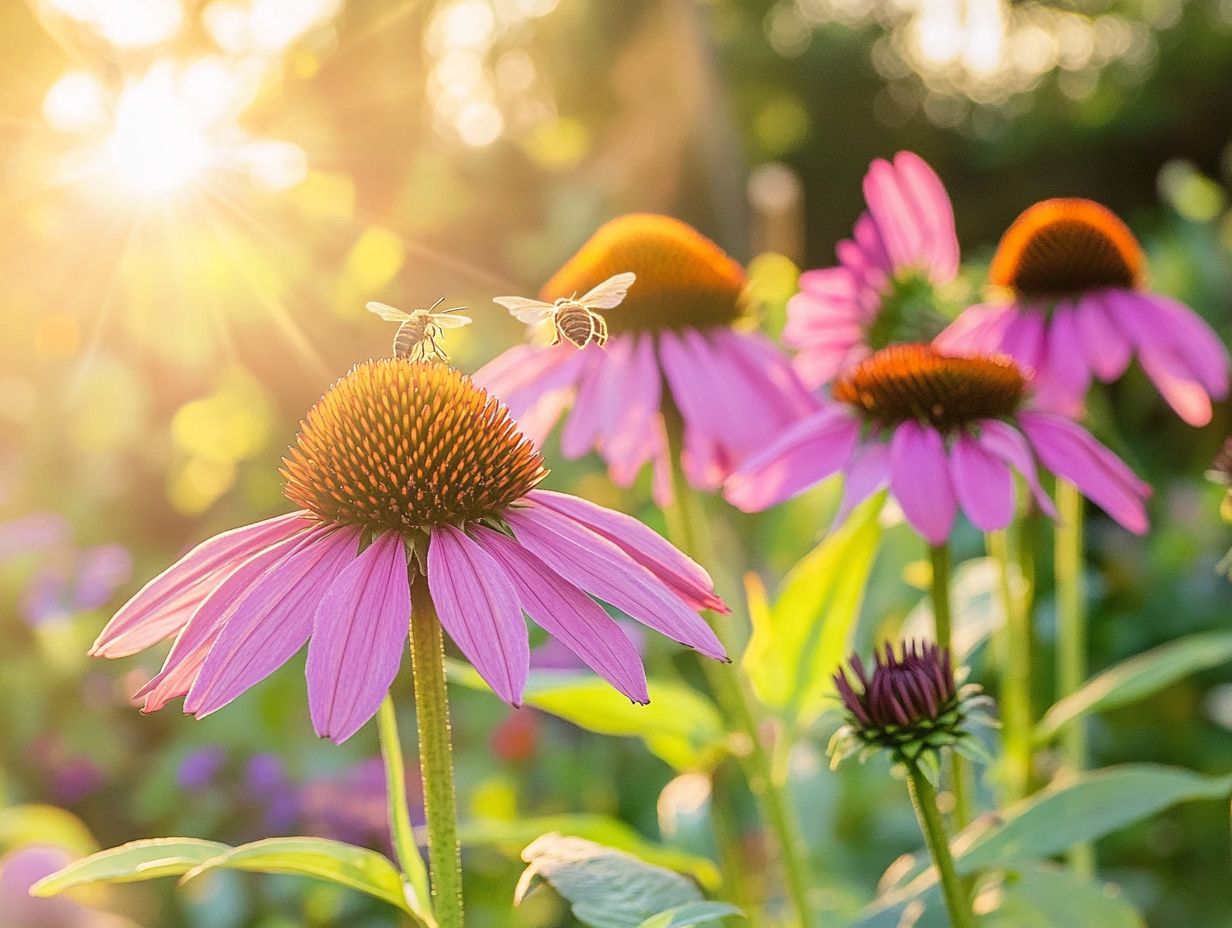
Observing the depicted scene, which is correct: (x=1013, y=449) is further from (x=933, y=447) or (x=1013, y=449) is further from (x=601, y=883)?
(x=601, y=883)

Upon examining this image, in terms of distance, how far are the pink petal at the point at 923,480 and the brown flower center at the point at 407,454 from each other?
279 millimetres

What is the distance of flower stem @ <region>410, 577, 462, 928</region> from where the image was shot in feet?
2.22

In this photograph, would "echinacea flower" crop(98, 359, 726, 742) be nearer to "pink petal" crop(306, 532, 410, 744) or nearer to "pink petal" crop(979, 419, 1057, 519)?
"pink petal" crop(306, 532, 410, 744)

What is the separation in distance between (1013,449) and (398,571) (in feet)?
1.57

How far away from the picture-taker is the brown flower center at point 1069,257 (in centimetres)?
128

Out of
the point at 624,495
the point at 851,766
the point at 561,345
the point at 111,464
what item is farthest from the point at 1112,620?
the point at 111,464

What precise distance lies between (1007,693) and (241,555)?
2.49 ft

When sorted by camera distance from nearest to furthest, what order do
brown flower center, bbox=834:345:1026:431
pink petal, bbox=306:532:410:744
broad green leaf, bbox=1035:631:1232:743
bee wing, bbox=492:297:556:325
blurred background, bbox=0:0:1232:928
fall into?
1. pink petal, bbox=306:532:410:744
2. bee wing, bbox=492:297:556:325
3. brown flower center, bbox=834:345:1026:431
4. broad green leaf, bbox=1035:631:1232:743
5. blurred background, bbox=0:0:1232:928

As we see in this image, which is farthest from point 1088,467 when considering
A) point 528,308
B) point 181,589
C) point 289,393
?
point 289,393

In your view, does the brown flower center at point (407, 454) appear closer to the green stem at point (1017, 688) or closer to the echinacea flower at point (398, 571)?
the echinacea flower at point (398, 571)

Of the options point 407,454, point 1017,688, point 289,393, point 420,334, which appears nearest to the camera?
point 407,454

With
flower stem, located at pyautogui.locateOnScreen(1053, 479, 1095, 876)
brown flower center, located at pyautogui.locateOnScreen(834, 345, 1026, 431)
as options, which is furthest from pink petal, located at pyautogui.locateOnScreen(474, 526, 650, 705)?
flower stem, located at pyautogui.locateOnScreen(1053, 479, 1095, 876)

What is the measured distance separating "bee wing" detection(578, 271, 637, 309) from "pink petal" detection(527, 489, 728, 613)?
19cm

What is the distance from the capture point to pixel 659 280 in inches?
47.6
